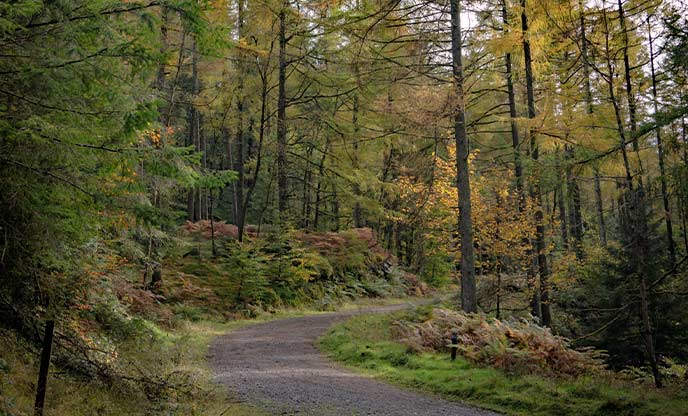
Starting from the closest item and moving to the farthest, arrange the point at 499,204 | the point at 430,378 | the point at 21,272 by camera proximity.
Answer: the point at 21,272 → the point at 430,378 → the point at 499,204

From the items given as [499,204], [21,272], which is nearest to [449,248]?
[499,204]

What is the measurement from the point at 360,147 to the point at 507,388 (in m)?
15.6

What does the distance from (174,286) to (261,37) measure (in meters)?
9.94

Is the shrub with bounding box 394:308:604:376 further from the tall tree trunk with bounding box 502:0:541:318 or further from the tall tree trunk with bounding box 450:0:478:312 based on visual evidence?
the tall tree trunk with bounding box 502:0:541:318

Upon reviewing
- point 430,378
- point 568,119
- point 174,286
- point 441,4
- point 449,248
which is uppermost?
point 441,4

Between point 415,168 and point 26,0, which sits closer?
point 26,0

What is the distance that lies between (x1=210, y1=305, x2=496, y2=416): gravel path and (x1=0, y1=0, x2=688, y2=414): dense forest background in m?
2.37

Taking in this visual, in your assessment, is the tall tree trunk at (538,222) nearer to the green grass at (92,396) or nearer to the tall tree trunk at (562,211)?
the tall tree trunk at (562,211)

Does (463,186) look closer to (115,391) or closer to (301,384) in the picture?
(301,384)

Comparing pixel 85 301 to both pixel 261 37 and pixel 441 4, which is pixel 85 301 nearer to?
pixel 441 4

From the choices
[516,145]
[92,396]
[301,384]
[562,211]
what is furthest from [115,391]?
[562,211]

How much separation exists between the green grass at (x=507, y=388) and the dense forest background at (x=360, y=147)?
1.18 meters

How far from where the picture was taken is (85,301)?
704 centimetres

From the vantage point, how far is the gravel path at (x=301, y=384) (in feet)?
21.0
